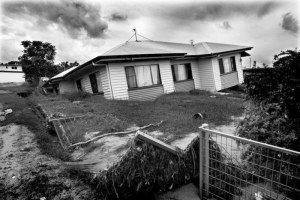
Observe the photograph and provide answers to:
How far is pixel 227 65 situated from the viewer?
47.3 ft

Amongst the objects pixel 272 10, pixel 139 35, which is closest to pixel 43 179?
pixel 272 10

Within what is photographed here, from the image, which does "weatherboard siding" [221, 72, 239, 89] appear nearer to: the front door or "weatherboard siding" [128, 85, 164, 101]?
"weatherboard siding" [128, 85, 164, 101]

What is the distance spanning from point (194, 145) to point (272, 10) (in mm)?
9489

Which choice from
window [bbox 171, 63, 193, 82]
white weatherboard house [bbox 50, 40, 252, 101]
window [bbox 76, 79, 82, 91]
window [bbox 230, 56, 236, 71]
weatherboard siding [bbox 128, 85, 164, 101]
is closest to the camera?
white weatherboard house [bbox 50, 40, 252, 101]

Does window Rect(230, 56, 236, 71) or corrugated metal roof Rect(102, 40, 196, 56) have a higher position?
corrugated metal roof Rect(102, 40, 196, 56)

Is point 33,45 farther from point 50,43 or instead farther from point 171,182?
point 171,182

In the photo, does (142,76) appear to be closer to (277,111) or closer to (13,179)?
(13,179)

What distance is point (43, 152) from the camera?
11.6 ft

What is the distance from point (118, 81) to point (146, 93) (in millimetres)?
1897

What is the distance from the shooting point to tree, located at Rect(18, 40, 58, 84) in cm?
2781

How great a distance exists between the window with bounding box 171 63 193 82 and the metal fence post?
35.4 feet

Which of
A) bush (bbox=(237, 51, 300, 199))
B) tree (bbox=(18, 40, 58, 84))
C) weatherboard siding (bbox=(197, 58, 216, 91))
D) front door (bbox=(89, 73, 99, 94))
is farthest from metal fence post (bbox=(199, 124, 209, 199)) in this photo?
tree (bbox=(18, 40, 58, 84))

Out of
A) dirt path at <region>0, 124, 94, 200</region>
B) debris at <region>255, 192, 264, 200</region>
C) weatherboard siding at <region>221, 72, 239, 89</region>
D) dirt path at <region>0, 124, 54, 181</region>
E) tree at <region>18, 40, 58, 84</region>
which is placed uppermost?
tree at <region>18, 40, 58, 84</region>

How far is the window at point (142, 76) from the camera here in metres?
10.00
